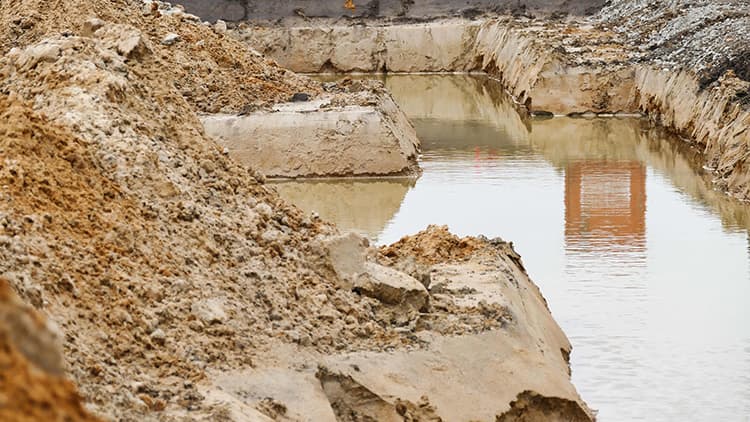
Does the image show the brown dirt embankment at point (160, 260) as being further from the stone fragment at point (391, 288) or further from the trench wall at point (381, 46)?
the trench wall at point (381, 46)

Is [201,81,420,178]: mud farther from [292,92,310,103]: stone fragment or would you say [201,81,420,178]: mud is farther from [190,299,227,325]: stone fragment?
[190,299,227,325]: stone fragment

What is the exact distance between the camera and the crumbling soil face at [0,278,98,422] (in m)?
2.54

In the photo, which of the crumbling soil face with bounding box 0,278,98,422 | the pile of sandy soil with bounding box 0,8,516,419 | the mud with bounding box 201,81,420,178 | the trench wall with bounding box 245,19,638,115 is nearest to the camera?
the crumbling soil face with bounding box 0,278,98,422

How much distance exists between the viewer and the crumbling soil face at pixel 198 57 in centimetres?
1409

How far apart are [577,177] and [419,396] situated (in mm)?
9967

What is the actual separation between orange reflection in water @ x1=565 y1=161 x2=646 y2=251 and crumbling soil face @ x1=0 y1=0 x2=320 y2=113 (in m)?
3.42

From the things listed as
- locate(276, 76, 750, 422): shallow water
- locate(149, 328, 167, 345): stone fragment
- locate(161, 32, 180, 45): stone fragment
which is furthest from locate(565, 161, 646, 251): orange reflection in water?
locate(149, 328, 167, 345): stone fragment

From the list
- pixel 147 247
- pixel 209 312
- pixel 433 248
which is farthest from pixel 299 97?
pixel 209 312

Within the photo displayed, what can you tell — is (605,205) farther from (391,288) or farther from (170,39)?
(391,288)

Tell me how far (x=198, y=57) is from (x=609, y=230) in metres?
5.62

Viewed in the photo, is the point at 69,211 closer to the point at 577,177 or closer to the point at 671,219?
the point at 671,219

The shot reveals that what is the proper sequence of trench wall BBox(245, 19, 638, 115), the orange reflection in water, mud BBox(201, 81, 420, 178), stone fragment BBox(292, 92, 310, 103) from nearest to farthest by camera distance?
1. the orange reflection in water
2. mud BBox(201, 81, 420, 178)
3. stone fragment BBox(292, 92, 310, 103)
4. trench wall BBox(245, 19, 638, 115)

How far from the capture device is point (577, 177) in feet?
52.0

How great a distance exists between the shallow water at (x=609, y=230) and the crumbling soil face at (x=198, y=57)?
1.49 m
